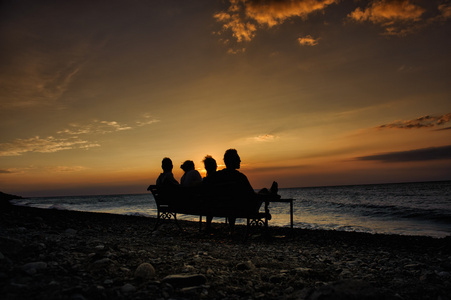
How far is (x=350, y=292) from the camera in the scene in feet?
8.54

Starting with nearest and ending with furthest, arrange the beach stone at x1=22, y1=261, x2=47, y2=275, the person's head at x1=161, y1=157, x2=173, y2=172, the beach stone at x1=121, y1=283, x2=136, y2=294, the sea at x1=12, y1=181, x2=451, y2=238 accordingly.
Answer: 1. the beach stone at x1=121, y1=283, x2=136, y2=294
2. the beach stone at x1=22, y1=261, x2=47, y2=275
3. the person's head at x1=161, y1=157, x2=173, y2=172
4. the sea at x1=12, y1=181, x2=451, y2=238

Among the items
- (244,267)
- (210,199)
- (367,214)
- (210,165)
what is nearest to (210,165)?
(210,165)

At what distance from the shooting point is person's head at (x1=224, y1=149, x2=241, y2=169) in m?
6.68

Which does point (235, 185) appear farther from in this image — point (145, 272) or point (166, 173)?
point (145, 272)

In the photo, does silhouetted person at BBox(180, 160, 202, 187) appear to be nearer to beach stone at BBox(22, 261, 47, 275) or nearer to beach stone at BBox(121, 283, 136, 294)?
beach stone at BBox(22, 261, 47, 275)

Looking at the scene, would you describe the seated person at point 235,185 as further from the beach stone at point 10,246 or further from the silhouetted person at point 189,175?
the beach stone at point 10,246

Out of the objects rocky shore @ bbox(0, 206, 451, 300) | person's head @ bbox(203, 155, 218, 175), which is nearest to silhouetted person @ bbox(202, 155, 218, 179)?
person's head @ bbox(203, 155, 218, 175)

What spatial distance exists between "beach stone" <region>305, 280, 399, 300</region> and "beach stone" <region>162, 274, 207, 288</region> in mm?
1269

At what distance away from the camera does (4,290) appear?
2.34m

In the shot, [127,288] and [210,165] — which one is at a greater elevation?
[210,165]

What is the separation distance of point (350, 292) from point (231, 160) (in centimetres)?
438

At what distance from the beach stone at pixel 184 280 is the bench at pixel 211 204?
3169mm

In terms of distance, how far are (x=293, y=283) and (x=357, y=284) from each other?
3.24 feet

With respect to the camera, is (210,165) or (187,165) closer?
(210,165)
